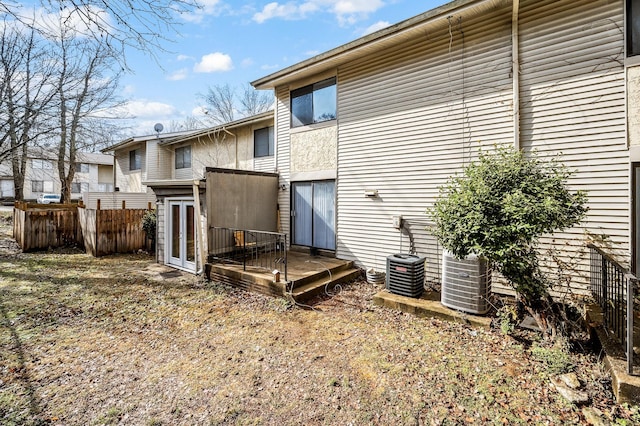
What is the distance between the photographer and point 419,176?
6.89 meters

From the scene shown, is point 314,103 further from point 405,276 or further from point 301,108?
point 405,276

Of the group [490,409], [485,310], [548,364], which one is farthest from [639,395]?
[485,310]

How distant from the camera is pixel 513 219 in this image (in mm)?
4039

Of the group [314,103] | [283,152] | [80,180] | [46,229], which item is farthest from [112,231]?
[80,180]

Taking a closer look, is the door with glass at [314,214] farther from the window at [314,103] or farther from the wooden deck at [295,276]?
the window at [314,103]

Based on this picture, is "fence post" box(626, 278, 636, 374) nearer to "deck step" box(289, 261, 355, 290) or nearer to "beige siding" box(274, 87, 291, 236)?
"deck step" box(289, 261, 355, 290)

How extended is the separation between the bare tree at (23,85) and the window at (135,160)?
20.9ft

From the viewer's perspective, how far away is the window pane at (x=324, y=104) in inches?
334

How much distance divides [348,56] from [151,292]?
24.7 feet

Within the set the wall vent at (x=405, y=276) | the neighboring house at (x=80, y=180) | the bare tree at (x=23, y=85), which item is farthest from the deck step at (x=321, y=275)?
the neighboring house at (x=80, y=180)

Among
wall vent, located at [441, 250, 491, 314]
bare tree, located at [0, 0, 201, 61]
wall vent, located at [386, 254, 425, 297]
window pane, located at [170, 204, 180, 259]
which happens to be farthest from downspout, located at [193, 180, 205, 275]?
wall vent, located at [441, 250, 491, 314]

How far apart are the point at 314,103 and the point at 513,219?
6.54m

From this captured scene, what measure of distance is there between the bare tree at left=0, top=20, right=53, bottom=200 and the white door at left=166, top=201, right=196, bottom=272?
4873 mm

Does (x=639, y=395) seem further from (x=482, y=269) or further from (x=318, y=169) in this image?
(x=318, y=169)
